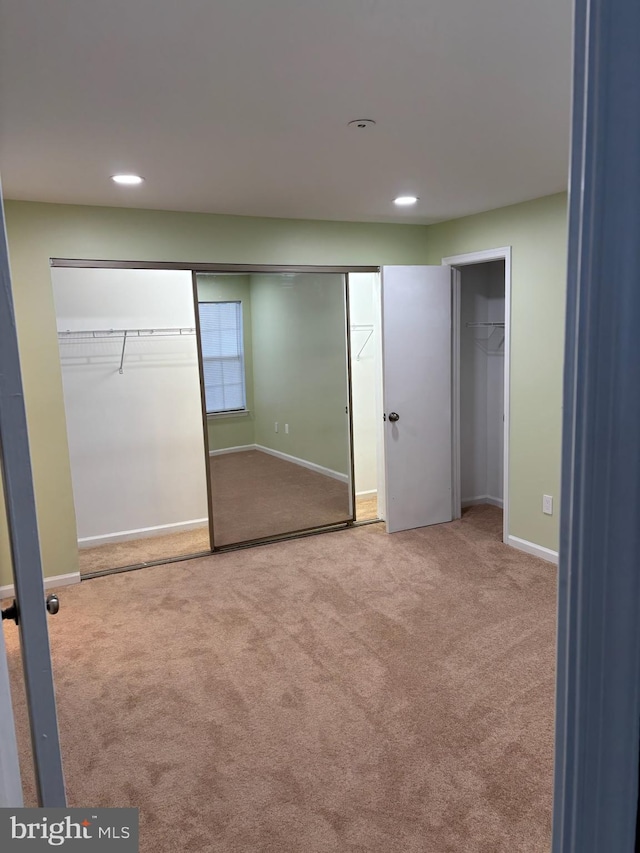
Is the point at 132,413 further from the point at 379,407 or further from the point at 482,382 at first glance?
the point at 482,382

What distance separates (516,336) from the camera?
4348 mm

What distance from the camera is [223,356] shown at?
15.3ft

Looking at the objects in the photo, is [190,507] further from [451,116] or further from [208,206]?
[451,116]

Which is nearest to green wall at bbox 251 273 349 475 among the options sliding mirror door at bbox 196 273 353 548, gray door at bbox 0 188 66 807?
sliding mirror door at bbox 196 273 353 548

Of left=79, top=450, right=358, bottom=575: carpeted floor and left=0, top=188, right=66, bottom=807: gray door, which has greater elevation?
left=0, top=188, right=66, bottom=807: gray door

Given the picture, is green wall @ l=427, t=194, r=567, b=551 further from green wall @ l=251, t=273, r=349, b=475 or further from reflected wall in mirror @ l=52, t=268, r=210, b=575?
reflected wall in mirror @ l=52, t=268, r=210, b=575

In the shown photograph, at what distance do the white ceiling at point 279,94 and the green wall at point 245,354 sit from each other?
38.3 inches

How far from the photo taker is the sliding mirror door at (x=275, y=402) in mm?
4637

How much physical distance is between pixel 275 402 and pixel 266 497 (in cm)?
76

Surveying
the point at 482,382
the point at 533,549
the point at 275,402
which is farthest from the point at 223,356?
the point at 533,549

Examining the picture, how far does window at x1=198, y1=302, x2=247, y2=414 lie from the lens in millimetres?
4531

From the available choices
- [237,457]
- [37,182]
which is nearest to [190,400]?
[237,457]

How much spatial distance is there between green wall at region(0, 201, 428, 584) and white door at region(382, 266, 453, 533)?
0.95 metres

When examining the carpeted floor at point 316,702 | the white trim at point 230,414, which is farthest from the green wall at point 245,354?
the carpeted floor at point 316,702
